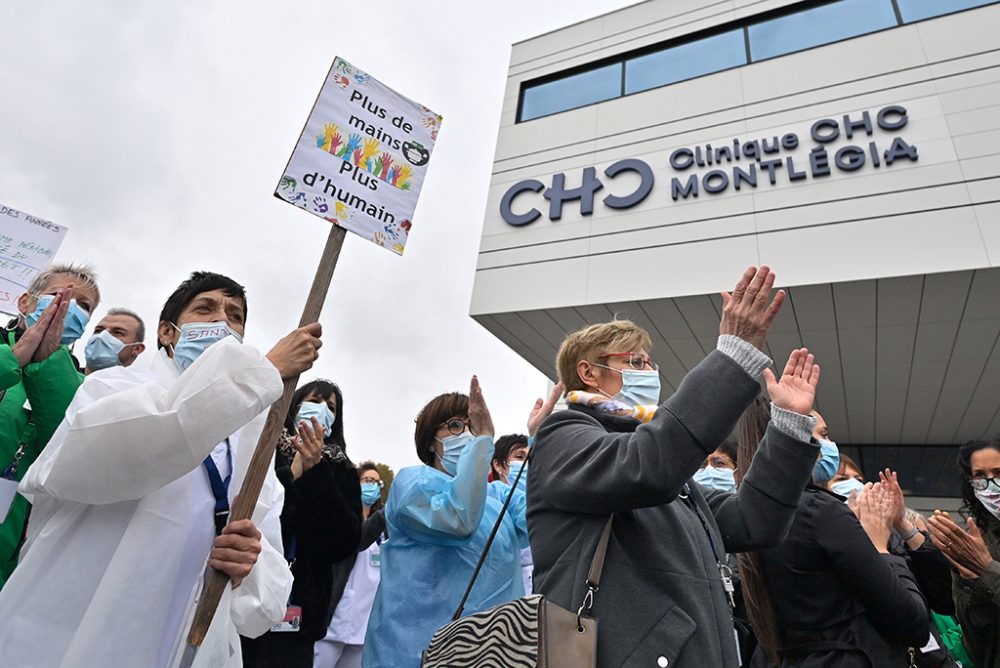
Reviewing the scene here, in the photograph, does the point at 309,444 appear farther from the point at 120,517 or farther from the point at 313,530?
the point at 120,517

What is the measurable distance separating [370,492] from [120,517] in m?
3.77

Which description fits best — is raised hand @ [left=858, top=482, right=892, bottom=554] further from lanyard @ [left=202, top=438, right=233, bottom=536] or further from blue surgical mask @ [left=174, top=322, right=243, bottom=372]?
blue surgical mask @ [left=174, top=322, right=243, bottom=372]

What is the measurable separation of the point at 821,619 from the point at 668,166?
759cm

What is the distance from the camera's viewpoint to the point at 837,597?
6.59 feet

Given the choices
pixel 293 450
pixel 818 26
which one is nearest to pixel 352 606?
pixel 293 450

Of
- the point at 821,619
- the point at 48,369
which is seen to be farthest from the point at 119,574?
the point at 821,619

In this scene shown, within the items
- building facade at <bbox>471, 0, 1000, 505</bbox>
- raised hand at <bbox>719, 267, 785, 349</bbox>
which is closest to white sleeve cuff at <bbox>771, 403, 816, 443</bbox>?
raised hand at <bbox>719, 267, 785, 349</bbox>

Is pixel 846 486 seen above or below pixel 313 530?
above

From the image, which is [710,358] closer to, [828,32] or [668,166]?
[668,166]

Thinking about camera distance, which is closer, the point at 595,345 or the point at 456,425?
the point at 595,345

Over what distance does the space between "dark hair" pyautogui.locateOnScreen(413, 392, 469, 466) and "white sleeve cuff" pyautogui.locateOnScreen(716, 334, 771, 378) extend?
198cm

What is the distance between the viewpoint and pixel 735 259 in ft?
24.2

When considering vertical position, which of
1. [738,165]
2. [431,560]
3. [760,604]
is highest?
[738,165]

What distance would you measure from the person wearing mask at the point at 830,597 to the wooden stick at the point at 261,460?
5.08 feet
